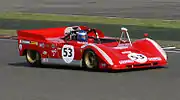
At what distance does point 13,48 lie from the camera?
18.6m

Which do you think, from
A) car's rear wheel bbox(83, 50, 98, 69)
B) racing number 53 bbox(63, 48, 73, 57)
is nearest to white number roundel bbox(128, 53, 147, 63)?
car's rear wheel bbox(83, 50, 98, 69)

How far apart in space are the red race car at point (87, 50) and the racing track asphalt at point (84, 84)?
0.64 feet

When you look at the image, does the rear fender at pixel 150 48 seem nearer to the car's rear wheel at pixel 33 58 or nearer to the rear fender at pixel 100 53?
the rear fender at pixel 100 53

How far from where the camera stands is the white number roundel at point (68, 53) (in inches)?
532

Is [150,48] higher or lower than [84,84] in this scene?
higher

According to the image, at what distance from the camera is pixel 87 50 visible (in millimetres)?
13180

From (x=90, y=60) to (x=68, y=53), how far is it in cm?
55

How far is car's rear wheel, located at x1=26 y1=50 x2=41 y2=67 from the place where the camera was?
14.4 m

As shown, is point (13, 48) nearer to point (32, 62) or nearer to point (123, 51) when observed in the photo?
point (32, 62)

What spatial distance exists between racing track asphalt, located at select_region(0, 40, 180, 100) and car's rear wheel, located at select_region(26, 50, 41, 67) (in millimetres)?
157
